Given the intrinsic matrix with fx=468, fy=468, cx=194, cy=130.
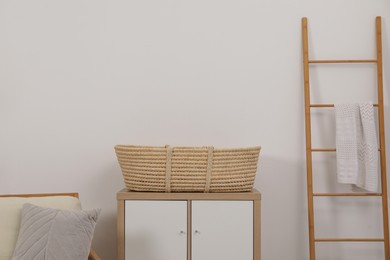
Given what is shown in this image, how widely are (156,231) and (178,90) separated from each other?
3.07ft

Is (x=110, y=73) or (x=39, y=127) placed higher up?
(x=110, y=73)

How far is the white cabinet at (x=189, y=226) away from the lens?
253 centimetres

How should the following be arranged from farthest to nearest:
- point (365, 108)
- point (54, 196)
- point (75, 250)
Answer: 1. point (365, 108)
2. point (54, 196)
3. point (75, 250)

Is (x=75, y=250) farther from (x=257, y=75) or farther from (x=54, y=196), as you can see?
(x=257, y=75)

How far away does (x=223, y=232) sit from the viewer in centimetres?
254

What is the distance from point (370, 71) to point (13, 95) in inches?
90.2

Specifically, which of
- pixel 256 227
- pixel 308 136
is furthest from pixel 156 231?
pixel 308 136

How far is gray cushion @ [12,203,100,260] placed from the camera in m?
2.17

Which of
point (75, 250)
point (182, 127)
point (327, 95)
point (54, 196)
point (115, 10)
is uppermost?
point (115, 10)

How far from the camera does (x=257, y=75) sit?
3012mm

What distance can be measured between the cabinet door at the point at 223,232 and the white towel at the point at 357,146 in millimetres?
701

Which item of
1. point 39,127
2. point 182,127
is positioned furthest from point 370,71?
point 39,127

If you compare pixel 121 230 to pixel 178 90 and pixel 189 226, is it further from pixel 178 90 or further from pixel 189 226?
pixel 178 90

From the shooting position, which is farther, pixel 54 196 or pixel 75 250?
pixel 54 196
